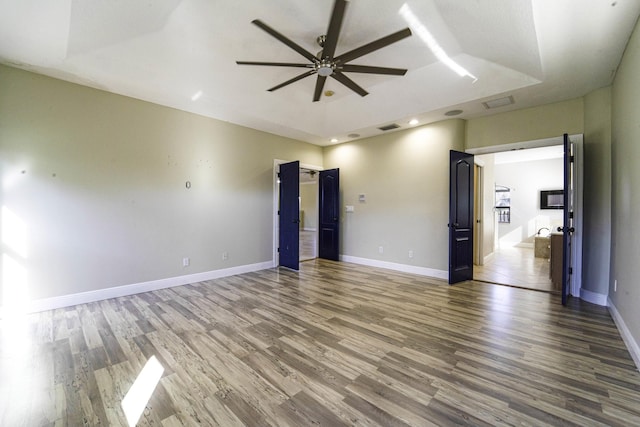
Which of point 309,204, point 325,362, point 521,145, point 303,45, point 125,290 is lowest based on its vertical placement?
point 325,362

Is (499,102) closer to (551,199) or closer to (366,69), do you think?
(366,69)

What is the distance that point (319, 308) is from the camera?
11.3ft

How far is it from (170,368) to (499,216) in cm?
1055

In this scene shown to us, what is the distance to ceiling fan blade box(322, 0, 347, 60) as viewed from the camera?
2.02 m

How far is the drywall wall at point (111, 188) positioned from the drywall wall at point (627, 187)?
16.8 feet

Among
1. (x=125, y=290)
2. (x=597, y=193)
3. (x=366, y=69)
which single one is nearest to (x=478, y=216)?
(x=597, y=193)

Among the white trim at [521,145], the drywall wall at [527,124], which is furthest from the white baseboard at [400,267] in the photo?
the drywall wall at [527,124]

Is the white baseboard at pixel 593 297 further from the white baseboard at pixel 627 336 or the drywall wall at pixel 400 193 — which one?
the drywall wall at pixel 400 193

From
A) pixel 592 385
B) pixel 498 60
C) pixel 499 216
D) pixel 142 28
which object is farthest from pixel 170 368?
pixel 499 216

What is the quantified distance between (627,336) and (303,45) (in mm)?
4392

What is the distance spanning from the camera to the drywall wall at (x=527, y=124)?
12.9ft

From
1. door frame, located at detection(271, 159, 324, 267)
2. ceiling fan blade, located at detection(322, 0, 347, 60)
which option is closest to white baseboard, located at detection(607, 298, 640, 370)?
ceiling fan blade, located at detection(322, 0, 347, 60)

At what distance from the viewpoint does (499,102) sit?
4.05 meters

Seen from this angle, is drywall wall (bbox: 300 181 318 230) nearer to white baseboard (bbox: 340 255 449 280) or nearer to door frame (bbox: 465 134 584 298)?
white baseboard (bbox: 340 255 449 280)
